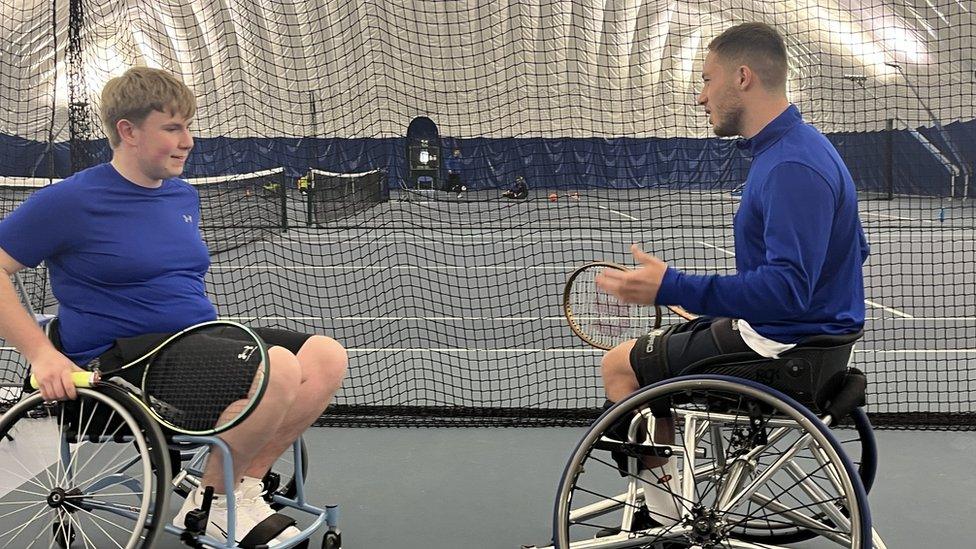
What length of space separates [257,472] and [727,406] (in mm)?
1129

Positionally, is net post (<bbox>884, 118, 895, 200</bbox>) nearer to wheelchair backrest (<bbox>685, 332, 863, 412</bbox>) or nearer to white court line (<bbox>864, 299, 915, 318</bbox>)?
white court line (<bbox>864, 299, 915, 318</bbox>)

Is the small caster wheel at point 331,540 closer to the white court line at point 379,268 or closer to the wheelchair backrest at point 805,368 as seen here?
the wheelchair backrest at point 805,368

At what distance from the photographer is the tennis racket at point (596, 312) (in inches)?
A: 109

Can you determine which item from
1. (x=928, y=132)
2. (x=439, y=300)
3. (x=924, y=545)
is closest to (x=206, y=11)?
(x=439, y=300)

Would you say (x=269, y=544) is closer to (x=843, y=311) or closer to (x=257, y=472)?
(x=257, y=472)

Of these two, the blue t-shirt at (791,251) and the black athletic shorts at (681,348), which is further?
the black athletic shorts at (681,348)

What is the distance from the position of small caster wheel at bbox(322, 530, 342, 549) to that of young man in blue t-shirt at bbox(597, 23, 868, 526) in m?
0.85

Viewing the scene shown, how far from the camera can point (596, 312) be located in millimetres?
2857

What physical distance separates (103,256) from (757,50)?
151cm

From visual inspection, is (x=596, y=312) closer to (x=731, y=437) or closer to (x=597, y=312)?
(x=597, y=312)

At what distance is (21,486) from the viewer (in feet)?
10.5

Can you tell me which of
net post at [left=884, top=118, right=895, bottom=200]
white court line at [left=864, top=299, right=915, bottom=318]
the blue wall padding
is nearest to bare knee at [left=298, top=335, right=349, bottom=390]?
white court line at [left=864, top=299, right=915, bottom=318]

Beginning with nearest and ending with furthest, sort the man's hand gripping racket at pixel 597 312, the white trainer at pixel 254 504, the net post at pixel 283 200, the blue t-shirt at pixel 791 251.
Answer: the blue t-shirt at pixel 791 251, the white trainer at pixel 254 504, the man's hand gripping racket at pixel 597 312, the net post at pixel 283 200

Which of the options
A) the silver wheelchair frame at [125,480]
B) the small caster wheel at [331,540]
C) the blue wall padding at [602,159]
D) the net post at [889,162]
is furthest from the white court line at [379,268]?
the net post at [889,162]
